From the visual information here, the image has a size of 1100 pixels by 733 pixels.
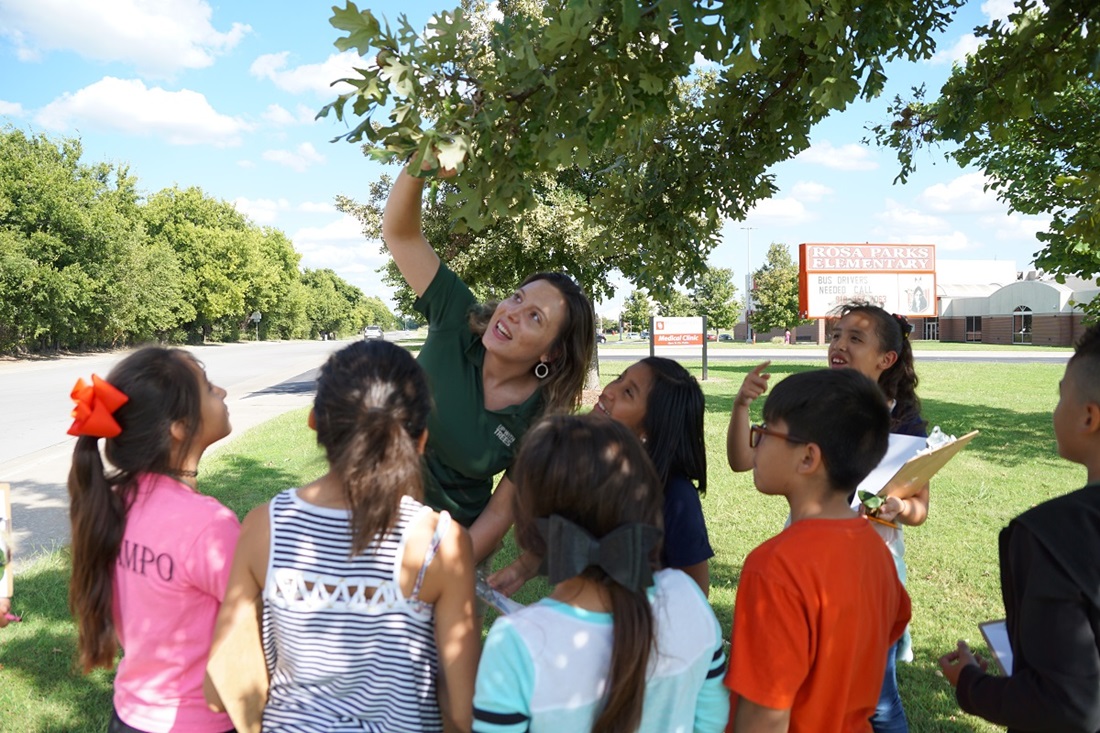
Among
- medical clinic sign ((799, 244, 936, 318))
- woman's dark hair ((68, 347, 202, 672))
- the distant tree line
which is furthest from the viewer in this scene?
the distant tree line

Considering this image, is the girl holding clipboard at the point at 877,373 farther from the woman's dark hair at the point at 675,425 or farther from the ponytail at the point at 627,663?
the ponytail at the point at 627,663

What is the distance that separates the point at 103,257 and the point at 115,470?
132 ft

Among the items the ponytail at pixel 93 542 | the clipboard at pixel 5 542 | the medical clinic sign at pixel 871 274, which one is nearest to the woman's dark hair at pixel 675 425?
the ponytail at pixel 93 542

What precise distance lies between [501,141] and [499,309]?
0.57 m

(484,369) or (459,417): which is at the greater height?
(484,369)

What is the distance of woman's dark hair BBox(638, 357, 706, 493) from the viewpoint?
234 centimetres

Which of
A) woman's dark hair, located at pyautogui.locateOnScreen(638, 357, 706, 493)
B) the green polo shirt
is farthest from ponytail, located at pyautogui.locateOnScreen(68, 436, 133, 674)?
woman's dark hair, located at pyautogui.locateOnScreen(638, 357, 706, 493)

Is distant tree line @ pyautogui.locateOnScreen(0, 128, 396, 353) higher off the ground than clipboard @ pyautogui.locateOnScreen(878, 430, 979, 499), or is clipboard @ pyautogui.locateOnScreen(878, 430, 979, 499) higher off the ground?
distant tree line @ pyautogui.locateOnScreen(0, 128, 396, 353)

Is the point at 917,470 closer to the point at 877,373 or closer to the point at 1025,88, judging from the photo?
the point at 877,373

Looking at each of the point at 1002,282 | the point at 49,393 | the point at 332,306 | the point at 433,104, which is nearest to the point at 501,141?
the point at 433,104

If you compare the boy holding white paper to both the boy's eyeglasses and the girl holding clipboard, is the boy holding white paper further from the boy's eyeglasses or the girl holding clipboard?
the girl holding clipboard

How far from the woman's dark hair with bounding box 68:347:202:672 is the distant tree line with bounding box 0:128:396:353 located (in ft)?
63.8

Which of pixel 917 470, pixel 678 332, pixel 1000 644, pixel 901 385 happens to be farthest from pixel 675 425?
pixel 678 332

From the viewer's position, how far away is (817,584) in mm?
1715
